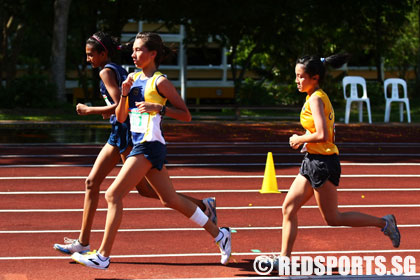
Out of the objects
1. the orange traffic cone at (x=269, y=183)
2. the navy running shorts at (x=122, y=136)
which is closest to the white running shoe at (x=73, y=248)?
the navy running shorts at (x=122, y=136)

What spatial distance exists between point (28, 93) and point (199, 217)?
17.9 metres

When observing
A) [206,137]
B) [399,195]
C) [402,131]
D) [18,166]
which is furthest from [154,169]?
[402,131]

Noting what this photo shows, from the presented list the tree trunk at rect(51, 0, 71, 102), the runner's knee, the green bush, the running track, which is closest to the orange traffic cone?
the running track

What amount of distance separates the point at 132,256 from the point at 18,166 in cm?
655

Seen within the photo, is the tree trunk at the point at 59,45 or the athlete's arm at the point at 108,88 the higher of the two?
the tree trunk at the point at 59,45

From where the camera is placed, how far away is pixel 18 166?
12.8 metres

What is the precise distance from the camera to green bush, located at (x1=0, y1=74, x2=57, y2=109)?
76.1ft

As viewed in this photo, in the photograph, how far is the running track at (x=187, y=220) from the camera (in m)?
6.52

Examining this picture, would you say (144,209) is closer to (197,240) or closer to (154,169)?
(197,240)

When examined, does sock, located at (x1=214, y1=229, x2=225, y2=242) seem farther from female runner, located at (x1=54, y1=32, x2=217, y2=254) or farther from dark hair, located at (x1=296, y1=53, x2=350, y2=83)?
dark hair, located at (x1=296, y1=53, x2=350, y2=83)

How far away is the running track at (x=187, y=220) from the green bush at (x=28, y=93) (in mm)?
7927

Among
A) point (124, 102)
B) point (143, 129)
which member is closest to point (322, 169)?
point (143, 129)

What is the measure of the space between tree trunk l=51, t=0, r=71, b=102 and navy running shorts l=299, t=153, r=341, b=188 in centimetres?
1926

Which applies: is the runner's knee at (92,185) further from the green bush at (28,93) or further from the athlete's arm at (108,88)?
the green bush at (28,93)
